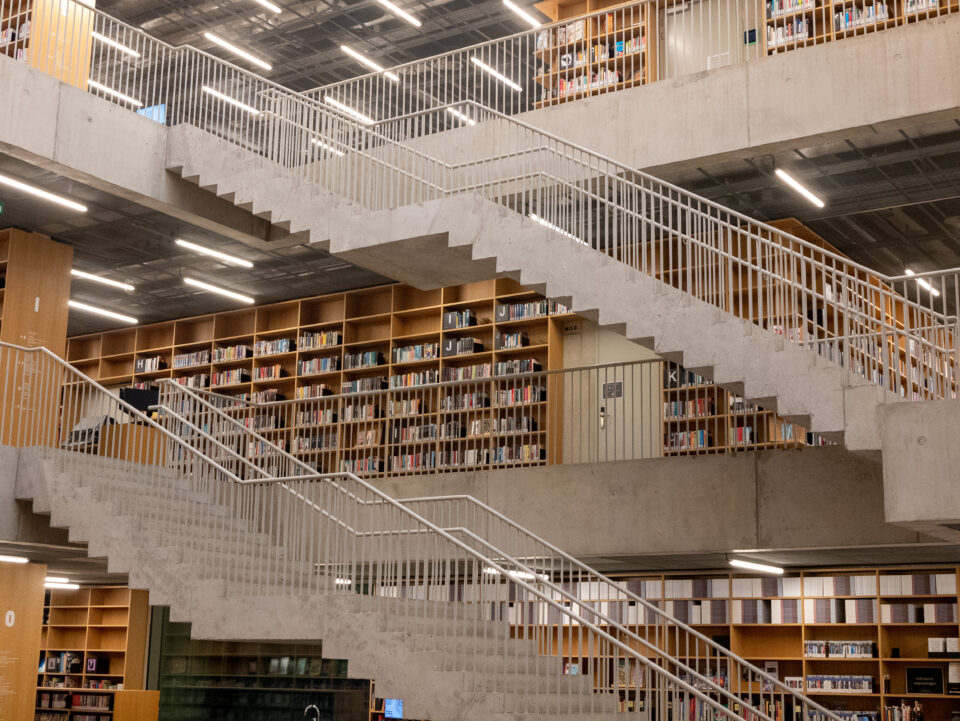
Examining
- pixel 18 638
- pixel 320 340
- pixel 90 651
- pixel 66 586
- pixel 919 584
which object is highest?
pixel 320 340

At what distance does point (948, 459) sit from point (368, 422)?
8.96 m

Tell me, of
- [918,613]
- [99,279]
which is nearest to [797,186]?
[918,613]

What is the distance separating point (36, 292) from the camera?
1331cm

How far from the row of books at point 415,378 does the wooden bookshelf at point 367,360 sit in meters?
0.02

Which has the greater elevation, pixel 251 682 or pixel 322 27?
pixel 322 27

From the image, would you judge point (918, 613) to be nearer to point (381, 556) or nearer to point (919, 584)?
point (919, 584)

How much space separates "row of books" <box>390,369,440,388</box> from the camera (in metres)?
15.0

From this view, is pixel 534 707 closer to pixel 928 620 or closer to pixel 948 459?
pixel 948 459

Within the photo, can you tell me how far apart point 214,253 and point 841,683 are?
351 inches

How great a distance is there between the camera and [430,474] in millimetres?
12406

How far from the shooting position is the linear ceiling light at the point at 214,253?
45.4ft

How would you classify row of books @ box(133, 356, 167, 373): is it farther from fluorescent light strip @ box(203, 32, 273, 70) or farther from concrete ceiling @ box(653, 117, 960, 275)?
concrete ceiling @ box(653, 117, 960, 275)

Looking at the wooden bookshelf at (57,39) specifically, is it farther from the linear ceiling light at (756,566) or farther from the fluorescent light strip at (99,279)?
the linear ceiling light at (756,566)

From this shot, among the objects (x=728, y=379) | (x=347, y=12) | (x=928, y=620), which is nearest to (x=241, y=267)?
(x=347, y=12)
